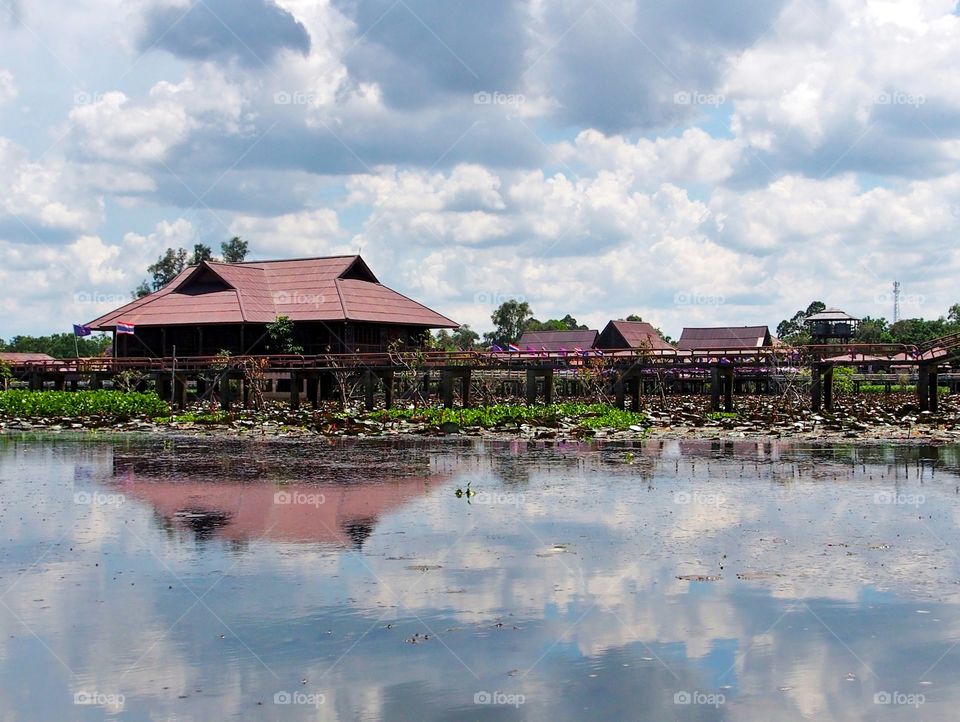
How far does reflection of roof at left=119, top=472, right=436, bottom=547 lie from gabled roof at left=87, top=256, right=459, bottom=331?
115 feet

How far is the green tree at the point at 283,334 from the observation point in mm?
54875

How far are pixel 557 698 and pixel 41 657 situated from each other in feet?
14.0

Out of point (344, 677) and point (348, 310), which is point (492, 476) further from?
point (348, 310)

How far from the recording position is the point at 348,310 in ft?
182

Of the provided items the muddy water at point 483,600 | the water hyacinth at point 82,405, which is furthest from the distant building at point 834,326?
the muddy water at point 483,600

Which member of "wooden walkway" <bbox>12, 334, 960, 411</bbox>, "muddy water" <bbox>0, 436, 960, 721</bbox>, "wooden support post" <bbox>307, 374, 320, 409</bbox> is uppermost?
"wooden walkway" <bbox>12, 334, 960, 411</bbox>

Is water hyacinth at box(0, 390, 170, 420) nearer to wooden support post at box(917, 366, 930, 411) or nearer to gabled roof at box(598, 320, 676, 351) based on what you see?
wooden support post at box(917, 366, 930, 411)

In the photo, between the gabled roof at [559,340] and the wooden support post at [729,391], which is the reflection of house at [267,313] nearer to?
the wooden support post at [729,391]

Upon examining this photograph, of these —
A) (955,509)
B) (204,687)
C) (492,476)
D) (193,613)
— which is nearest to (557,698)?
(204,687)

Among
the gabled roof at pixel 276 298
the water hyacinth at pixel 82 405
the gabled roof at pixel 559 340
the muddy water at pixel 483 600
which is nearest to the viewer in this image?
the muddy water at pixel 483 600

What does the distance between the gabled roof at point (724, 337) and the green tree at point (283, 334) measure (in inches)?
2040

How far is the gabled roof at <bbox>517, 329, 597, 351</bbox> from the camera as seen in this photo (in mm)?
98812

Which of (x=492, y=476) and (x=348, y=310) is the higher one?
(x=348, y=310)

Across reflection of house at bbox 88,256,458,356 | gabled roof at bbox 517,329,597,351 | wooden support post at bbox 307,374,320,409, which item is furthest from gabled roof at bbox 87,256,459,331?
gabled roof at bbox 517,329,597,351
